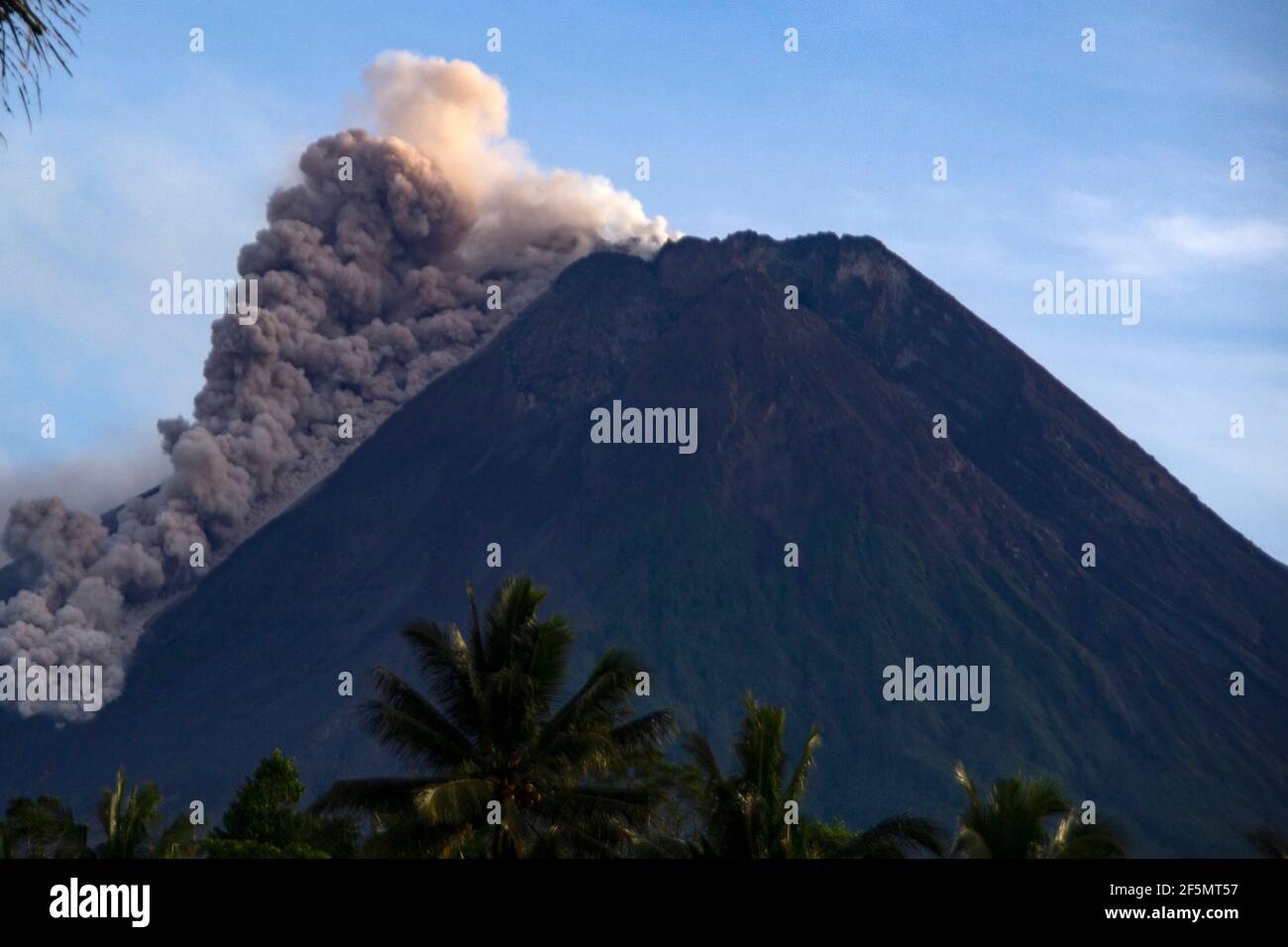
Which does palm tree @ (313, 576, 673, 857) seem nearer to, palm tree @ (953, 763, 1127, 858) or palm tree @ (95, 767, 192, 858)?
palm tree @ (953, 763, 1127, 858)

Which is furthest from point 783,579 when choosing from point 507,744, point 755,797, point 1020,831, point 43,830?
point 1020,831

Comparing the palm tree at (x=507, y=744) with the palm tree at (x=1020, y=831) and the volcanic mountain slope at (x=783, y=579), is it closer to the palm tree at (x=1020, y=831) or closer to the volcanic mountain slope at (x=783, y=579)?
the palm tree at (x=1020, y=831)

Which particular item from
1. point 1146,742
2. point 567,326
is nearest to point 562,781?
point 1146,742

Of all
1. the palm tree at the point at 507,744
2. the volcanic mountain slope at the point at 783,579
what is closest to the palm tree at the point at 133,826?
the palm tree at the point at 507,744

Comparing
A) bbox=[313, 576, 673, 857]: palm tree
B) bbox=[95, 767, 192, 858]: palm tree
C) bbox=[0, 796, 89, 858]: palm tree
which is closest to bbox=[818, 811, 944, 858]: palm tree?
bbox=[313, 576, 673, 857]: palm tree

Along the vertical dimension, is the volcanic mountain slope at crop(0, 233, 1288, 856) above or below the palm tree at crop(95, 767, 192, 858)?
above

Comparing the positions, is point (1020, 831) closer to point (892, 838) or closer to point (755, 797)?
point (892, 838)
